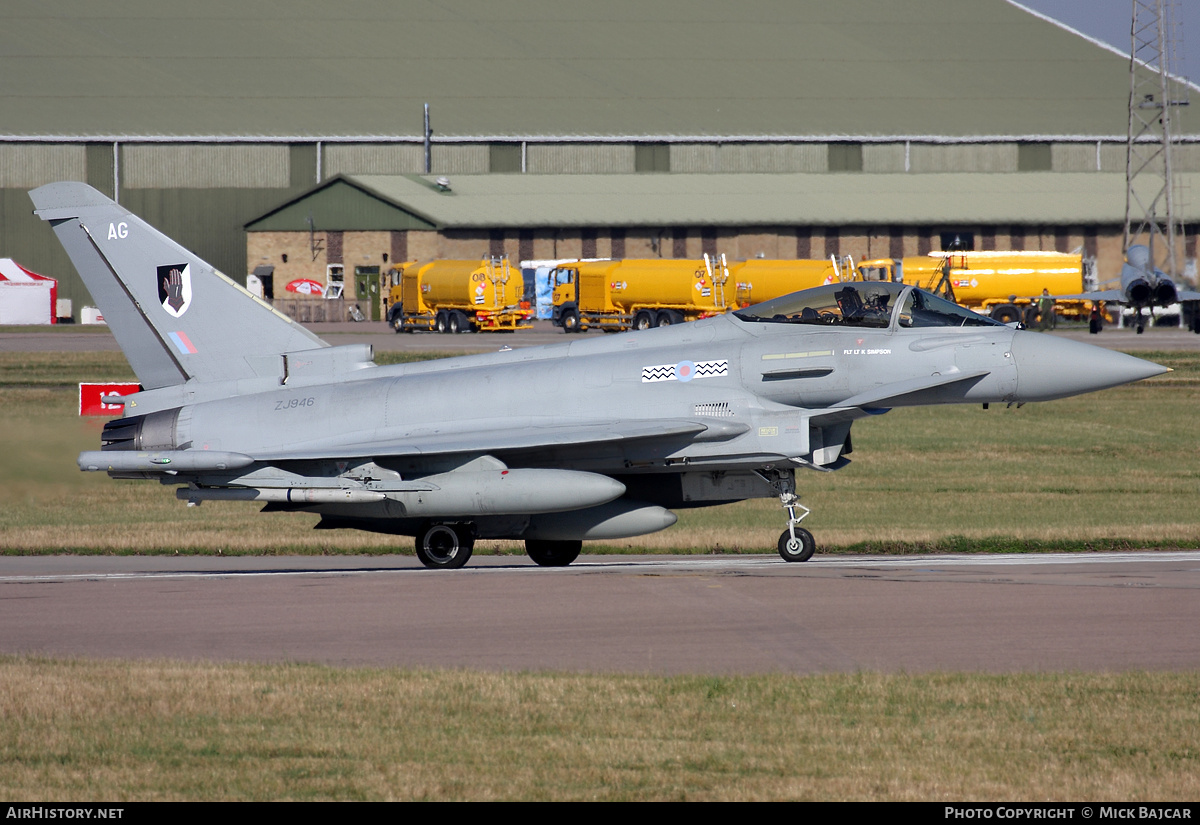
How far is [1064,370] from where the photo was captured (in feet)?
47.3

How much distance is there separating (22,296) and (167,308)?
2273 inches

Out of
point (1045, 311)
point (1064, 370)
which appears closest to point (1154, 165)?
point (1045, 311)

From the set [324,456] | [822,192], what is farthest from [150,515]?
[822,192]

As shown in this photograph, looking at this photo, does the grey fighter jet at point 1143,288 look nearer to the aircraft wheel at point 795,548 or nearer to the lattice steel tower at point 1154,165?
the lattice steel tower at point 1154,165

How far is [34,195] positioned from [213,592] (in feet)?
22.4

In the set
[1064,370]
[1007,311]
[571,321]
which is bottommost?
[1064,370]

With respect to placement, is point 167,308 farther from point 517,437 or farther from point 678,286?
point 678,286

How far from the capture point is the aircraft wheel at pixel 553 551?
52.4 ft

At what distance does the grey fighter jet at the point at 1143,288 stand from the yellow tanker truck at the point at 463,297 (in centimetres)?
2353

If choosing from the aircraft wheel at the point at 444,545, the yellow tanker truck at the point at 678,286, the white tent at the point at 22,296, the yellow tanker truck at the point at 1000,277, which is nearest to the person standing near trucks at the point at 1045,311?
the yellow tanker truck at the point at 1000,277

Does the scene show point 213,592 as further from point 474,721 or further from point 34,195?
point 34,195

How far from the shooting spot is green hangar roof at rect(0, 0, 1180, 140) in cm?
7794

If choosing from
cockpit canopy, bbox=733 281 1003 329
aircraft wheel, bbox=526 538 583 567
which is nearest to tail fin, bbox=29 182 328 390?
aircraft wheel, bbox=526 538 583 567

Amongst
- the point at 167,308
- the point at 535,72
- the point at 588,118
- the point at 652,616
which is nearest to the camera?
the point at 652,616
